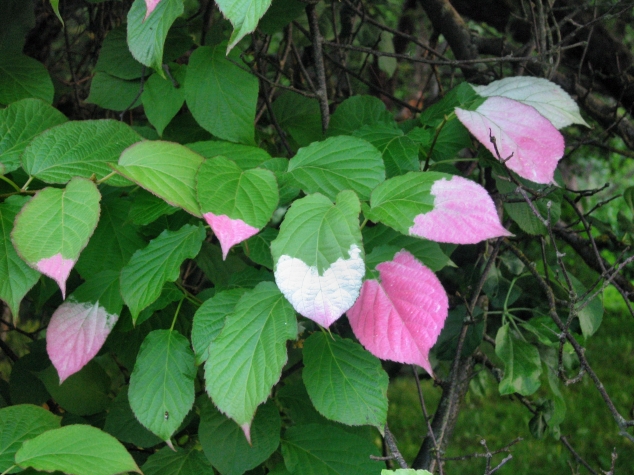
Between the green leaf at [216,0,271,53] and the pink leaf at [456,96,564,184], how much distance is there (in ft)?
1.17

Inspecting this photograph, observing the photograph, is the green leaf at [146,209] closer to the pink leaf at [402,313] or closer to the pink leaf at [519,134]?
the pink leaf at [402,313]

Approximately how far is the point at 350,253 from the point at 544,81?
57 cm

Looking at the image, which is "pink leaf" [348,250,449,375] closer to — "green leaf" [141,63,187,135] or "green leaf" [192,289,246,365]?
"green leaf" [192,289,246,365]

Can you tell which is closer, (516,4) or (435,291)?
(435,291)

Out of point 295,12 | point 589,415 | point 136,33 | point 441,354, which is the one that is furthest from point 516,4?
point 589,415

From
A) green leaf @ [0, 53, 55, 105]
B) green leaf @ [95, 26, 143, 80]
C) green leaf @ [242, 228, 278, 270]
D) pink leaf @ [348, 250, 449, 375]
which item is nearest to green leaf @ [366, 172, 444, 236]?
pink leaf @ [348, 250, 449, 375]

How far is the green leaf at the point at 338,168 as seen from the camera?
837mm

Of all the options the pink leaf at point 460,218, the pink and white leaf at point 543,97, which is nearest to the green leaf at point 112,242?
the pink leaf at point 460,218

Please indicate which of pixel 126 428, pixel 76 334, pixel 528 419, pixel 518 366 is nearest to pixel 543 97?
pixel 518 366

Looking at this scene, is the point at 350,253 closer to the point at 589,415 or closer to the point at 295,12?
the point at 295,12

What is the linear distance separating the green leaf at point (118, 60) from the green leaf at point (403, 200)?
698 millimetres

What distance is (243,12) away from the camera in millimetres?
693

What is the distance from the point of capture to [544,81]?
1.03 m

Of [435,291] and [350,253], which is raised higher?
[350,253]
